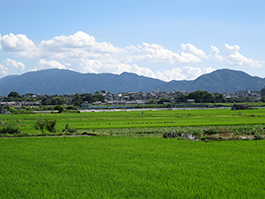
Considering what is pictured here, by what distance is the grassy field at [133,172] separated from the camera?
30.5ft

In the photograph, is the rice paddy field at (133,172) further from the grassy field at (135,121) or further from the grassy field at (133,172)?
the grassy field at (135,121)

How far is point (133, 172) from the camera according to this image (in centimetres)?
1173

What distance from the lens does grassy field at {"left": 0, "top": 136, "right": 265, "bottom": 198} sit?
929 centimetres

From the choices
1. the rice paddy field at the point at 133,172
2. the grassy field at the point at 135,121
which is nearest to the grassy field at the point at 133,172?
the rice paddy field at the point at 133,172

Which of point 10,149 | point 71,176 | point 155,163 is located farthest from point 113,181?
point 10,149

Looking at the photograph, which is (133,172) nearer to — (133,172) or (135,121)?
(133,172)

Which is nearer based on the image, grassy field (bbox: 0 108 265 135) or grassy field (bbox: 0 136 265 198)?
grassy field (bbox: 0 136 265 198)

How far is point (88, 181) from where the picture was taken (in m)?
10.4

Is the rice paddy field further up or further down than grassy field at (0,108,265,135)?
further up

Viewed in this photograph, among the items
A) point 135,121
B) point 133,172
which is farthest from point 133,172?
point 135,121

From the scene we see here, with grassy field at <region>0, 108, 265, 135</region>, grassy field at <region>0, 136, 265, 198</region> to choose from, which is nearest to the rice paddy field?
grassy field at <region>0, 136, 265, 198</region>

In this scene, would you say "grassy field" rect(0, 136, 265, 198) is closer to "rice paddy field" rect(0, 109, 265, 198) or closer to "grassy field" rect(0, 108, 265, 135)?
"rice paddy field" rect(0, 109, 265, 198)

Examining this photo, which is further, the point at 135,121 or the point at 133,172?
the point at 135,121

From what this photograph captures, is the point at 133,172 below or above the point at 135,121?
above
